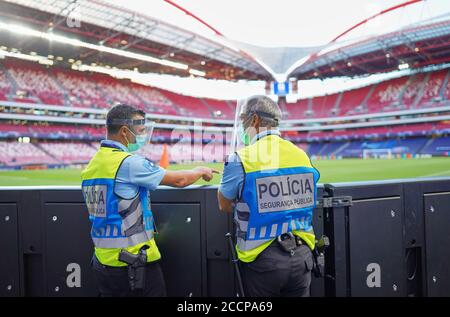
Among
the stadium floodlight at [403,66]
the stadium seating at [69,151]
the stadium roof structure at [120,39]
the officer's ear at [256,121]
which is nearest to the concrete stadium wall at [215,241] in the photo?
the officer's ear at [256,121]

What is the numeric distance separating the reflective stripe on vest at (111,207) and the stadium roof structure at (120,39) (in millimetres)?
22178

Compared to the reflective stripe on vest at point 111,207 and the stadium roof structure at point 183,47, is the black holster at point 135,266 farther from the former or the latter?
A: the stadium roof structure at point 183,47

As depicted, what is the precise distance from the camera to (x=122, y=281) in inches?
80.4

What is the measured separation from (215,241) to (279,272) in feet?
2.12

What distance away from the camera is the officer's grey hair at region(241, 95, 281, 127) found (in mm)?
1930

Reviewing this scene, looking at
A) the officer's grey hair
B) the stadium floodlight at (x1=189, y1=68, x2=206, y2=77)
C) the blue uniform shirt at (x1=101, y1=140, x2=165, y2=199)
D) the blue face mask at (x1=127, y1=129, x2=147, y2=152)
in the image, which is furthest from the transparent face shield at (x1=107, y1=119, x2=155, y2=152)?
the stadium floodlight at (x1=189, y1=68, x2=206, y2=77)

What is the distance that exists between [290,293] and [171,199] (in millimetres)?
1032


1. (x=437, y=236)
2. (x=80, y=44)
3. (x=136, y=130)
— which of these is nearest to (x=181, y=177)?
(x=136, y=130)

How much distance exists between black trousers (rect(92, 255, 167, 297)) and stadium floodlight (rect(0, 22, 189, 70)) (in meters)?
25.3

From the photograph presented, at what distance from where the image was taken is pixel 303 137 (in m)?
46.4

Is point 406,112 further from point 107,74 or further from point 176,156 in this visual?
point 107,74

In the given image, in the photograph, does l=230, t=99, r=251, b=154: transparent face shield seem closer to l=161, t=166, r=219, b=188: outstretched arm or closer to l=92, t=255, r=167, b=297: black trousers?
l=161, t=166, r=219, b=188: outstretched arm

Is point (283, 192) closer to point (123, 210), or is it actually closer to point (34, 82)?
point (123, 210)

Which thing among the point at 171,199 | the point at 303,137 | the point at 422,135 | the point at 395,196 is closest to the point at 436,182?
the point at 395,196
